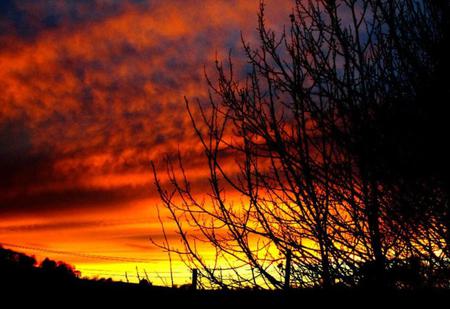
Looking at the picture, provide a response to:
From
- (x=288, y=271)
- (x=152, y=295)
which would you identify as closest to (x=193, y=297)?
(x=152, y=295)

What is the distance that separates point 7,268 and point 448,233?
557 centimetres

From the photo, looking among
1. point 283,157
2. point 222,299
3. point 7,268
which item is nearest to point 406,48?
point 283,157

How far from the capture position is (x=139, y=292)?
612cm

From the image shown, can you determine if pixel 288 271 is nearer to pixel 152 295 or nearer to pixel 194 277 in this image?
pixel 194 277

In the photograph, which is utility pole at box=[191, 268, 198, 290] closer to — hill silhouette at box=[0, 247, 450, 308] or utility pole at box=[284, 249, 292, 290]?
Result: hill silhouette at box=[0, 247, 450, 308]

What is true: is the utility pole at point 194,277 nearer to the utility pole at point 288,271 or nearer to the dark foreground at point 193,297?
the dark foreground at point 193,297

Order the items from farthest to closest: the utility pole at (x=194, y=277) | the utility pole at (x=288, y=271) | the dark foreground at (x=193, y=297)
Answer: the utility pole at (x=194, y=277), the utility pole at (x=288, y=271), the dark foreground at (x=193, y=297)

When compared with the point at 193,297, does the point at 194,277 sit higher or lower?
higher

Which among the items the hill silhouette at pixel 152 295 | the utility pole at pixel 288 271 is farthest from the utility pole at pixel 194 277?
the utility pole at pixel 288 271

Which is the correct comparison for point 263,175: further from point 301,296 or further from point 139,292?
point 139,292

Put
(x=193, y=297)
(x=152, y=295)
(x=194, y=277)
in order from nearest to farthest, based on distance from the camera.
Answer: (x=194, y=277)
(x=193, y=297)
(x=152, y=295)

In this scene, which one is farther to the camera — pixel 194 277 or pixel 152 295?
A: pixel 152 295

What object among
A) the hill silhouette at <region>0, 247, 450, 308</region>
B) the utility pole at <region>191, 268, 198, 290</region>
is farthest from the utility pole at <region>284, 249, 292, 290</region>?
the utility pole at <region>191, 268, 198, 290</region>

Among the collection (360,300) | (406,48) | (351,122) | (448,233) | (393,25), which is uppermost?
(393,25)
